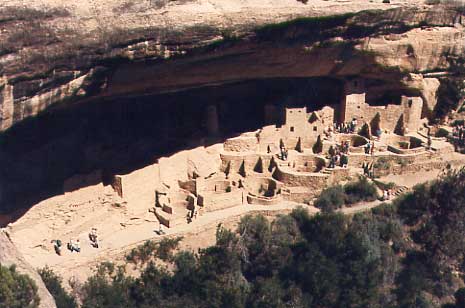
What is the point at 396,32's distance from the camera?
19766mm

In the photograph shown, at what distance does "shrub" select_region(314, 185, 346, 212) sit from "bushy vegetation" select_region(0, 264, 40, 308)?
7876 mm

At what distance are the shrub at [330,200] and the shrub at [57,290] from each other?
6688 millimetres

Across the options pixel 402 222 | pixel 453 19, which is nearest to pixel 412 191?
pixel 402 222

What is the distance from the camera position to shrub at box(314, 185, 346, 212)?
19.0 metres

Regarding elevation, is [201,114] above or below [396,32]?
below

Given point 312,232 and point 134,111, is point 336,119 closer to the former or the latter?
point 312,232

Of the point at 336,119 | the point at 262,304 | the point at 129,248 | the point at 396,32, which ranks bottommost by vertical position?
the point at 262,304

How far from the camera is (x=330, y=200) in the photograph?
1911 cm

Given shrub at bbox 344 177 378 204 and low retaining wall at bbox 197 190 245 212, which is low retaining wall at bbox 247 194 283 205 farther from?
shrub at bbox 344 177 378 204

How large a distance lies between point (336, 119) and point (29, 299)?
36.1 feet

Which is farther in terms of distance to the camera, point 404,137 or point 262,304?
point 404,137

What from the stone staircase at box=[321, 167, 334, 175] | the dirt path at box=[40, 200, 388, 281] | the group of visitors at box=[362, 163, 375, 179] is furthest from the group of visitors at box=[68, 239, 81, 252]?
the group of visitors at box=[362, 163, 375, 179]

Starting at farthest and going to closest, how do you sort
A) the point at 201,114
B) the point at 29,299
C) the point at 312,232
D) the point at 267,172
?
1. the point at 201,114
2. the point at 267,172
3. the point at 312,232
4. the point at 29,299

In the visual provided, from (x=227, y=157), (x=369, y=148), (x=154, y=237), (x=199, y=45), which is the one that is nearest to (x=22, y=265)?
(x=154, y=237)
